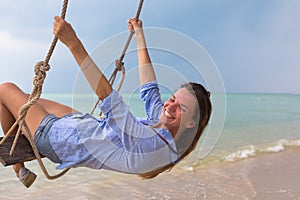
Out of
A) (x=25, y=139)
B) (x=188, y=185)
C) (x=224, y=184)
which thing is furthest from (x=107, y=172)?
(x=25, y=139)

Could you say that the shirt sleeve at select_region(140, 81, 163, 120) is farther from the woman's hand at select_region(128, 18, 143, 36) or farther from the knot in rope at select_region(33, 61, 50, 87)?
the knot in rope at select_region(33, 61, 50, 87)

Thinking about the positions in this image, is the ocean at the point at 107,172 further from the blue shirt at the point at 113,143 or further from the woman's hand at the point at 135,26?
the woman's hand at the point at 135,26

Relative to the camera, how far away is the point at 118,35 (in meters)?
1.56

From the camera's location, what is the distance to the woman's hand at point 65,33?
1.34 meters

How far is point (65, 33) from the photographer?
1.34 metres

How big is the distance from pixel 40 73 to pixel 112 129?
12.3 inches

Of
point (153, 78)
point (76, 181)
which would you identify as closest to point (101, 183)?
point (76, 181)

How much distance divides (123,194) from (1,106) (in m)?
3.12

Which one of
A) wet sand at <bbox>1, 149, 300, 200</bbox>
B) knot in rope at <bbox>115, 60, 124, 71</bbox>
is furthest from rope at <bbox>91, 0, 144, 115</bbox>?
wet sand at <bbox>1, 149, 300, 200</bbox>

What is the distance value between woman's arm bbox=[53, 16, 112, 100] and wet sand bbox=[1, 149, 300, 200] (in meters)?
3.18

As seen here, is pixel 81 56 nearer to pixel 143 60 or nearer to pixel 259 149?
pixel 143 60

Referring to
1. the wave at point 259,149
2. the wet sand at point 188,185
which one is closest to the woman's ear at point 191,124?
the wet sand at point 188,185

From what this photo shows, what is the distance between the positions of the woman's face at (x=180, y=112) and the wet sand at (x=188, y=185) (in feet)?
9.40

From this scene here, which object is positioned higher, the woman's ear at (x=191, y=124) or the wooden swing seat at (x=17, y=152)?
the woman's ear at (x=191, y=124)
